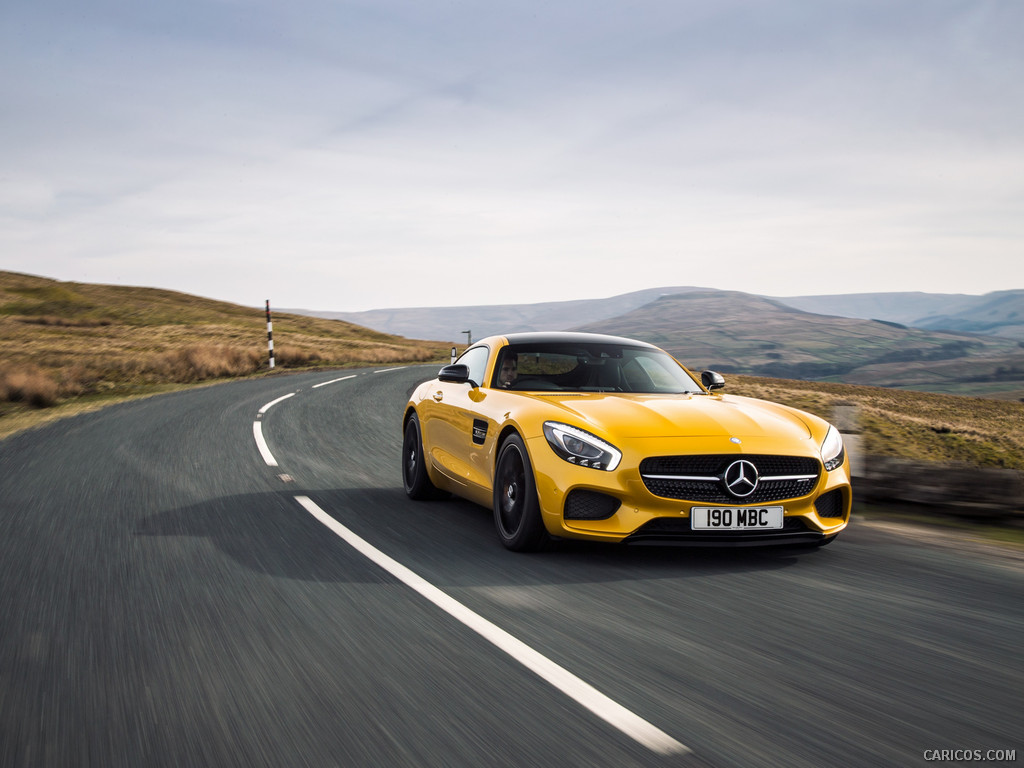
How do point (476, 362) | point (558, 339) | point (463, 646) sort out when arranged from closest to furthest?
point (463, 646), point (558, 339), point (476, 362)

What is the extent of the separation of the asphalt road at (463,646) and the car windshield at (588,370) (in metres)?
1.20

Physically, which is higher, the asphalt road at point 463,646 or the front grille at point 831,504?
the front grille at point 831,504

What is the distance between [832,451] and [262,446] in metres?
7.59

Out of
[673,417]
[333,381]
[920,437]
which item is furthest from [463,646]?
[920,437]

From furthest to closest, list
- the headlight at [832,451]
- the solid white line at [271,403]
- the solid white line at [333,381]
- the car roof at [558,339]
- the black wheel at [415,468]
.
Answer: the solid white line at [333,381], the solid white line at [271,403], the black wheel at [415,468], the car roof at [558,339], the headlight at [832,451]

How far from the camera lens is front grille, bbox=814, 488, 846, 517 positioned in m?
5.45

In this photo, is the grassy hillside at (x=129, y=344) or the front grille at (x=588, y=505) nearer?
the front grille at (x=588, y=505)

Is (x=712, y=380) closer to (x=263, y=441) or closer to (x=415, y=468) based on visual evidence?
(x=415, y=468)

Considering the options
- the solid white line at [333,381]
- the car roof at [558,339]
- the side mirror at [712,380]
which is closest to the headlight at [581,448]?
the car roof at [558,339]

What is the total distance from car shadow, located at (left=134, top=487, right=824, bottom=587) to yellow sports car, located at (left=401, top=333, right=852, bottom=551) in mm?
210

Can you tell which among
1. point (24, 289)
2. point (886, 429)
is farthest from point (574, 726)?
point (24, 289)

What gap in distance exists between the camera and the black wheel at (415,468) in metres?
7.62

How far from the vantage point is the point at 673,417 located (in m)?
5.62

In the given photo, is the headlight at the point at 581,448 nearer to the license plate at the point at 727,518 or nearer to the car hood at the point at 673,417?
the car hood at the point at 673,417
